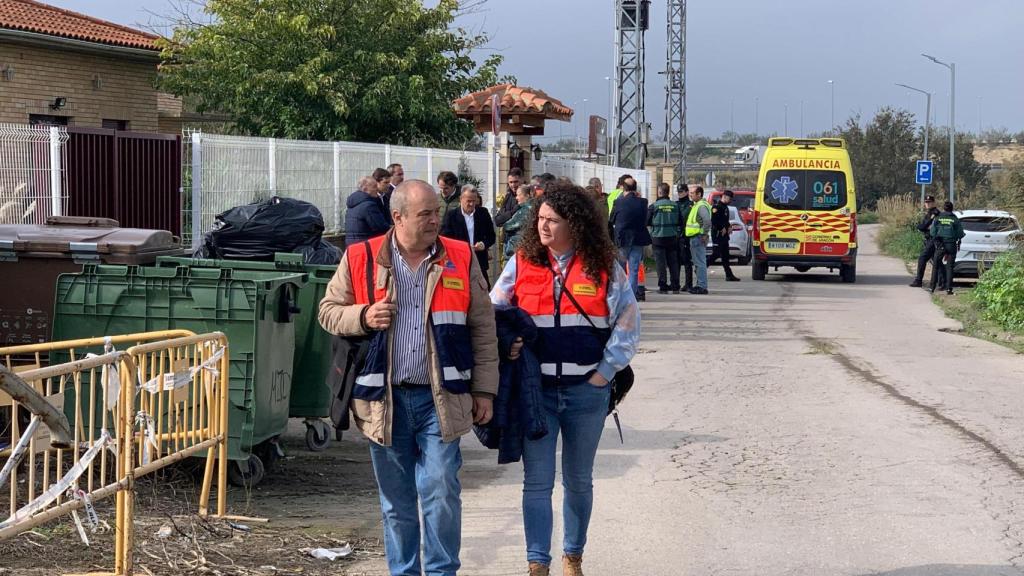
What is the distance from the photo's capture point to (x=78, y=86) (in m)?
24.4

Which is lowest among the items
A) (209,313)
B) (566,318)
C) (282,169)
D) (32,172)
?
(209,313)

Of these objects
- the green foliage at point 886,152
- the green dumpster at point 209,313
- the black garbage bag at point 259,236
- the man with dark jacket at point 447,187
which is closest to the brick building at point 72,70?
the man with dark jacket at point 447,187

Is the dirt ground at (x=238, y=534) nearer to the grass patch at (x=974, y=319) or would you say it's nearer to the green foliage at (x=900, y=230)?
the grass patch at (x=974, y=319)

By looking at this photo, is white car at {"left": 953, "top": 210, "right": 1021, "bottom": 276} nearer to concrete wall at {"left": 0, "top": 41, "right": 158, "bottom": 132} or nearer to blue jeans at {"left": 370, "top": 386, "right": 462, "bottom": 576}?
concrete wall at {"left": 0, "top": 41, "right": 158, "bottom": 132}

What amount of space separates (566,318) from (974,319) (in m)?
14.2

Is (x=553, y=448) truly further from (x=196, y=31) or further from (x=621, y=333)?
(x=196, y=31)

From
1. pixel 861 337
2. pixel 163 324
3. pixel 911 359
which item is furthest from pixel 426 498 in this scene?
pixel 861 337

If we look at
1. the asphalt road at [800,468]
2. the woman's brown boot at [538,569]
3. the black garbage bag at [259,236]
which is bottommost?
the asphalt road at [800,468]

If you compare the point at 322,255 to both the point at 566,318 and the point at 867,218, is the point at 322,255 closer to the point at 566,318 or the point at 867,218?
the point at 566,318

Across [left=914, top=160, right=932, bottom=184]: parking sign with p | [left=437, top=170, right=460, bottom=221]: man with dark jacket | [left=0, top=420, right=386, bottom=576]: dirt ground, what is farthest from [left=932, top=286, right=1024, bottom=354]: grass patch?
[left=914, top=160, right=932, bottom=184]: parking sign with p

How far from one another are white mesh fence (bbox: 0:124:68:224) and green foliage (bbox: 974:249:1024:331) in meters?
11.9

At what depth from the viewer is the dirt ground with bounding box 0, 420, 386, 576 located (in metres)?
5.78

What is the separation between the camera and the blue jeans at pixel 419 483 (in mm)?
4867

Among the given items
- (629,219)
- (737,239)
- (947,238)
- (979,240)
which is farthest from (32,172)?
(737,239)
